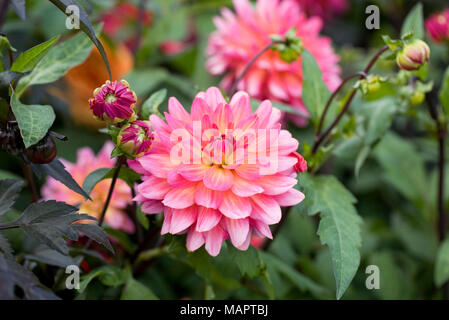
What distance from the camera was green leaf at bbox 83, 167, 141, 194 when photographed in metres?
0.57

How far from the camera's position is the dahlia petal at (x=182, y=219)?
512 millimetres

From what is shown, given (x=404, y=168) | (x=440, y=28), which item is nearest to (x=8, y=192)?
(x=404, y=168)

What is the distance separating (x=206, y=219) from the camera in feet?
1.69

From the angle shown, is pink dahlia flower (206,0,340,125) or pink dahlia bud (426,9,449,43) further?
pink dahlia bud (426,9,449,43)

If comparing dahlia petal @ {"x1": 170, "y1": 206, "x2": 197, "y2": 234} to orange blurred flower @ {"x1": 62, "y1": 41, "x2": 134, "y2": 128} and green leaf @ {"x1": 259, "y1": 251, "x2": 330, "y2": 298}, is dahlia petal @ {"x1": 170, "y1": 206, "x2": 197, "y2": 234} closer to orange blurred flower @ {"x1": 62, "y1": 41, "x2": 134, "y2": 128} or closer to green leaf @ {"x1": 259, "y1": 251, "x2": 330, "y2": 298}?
green leaf @ {"x1": 259, "y1": 251, "x2": 330, "y2": 298}

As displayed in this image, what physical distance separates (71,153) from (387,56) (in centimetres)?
70

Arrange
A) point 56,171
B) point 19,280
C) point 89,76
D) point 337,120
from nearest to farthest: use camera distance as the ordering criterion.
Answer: point 19,280, point 56,171, point 337,120, point 89,76

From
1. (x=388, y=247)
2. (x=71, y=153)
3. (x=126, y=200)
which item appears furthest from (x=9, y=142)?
(x=388, y=247)

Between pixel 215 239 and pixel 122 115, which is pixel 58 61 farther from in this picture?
pixel 215 239

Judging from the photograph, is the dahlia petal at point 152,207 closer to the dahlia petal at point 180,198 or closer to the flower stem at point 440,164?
the dahlia petal at point 180,198

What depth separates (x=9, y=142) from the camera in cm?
52

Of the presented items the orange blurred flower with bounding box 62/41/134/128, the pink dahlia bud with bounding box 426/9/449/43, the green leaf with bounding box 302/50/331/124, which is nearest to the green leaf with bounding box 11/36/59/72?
the green leaf with bounding box 302/50/331/124

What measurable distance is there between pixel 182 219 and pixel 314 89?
1.08ft

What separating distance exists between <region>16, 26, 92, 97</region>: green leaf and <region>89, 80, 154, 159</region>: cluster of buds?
0.56ft
